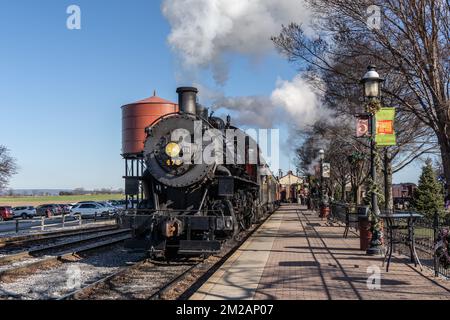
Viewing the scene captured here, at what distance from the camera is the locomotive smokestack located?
1378cm

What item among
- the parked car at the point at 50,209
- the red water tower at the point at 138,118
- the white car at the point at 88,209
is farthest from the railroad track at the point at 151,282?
the parked car at the point at 50,209

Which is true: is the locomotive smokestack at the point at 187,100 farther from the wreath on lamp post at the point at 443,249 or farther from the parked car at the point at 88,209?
the parked car at the point at 88,209

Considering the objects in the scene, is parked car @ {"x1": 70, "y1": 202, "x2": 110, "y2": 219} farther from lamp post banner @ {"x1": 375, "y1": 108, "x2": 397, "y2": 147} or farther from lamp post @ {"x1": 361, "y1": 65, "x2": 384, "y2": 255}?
lamp post banner @ {"x1": 375, "y1": 108, "x2": 397, "y2": 147}

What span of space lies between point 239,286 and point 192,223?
3.59 metres

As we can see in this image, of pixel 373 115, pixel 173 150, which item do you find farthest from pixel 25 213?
pixel 373 115

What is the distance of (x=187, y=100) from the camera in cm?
1378

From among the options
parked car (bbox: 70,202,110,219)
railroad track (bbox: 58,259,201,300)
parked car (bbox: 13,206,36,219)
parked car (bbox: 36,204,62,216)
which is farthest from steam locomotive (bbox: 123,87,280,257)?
parked car (bbox: 13,206,36,219)

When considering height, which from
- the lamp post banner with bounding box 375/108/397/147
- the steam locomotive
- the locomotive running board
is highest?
the lamp post banner with bounding box 375/108/397/147

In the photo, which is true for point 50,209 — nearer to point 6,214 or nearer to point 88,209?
point 6,214

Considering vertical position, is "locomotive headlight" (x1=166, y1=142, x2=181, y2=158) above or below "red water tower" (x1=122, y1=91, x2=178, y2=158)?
below

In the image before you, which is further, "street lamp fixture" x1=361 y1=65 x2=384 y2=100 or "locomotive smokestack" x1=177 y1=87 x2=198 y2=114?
"locomotive smokestack" x1=177 y1=87 x2=198 y2=114

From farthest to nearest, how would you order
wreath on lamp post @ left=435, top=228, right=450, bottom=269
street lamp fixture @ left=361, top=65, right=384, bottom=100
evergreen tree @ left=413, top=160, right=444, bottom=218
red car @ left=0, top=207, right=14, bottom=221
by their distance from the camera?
1. red car @ left=0, top=207, right=14, bottom=221
2. evergreen tree @ left=413, top=160, right=444, bottom=218
3. street lamp fixture @ left=361, top=65, right=384, bottom=100
4. wreath on lamp post @ left=435, top=228, right=450, bottom=269
